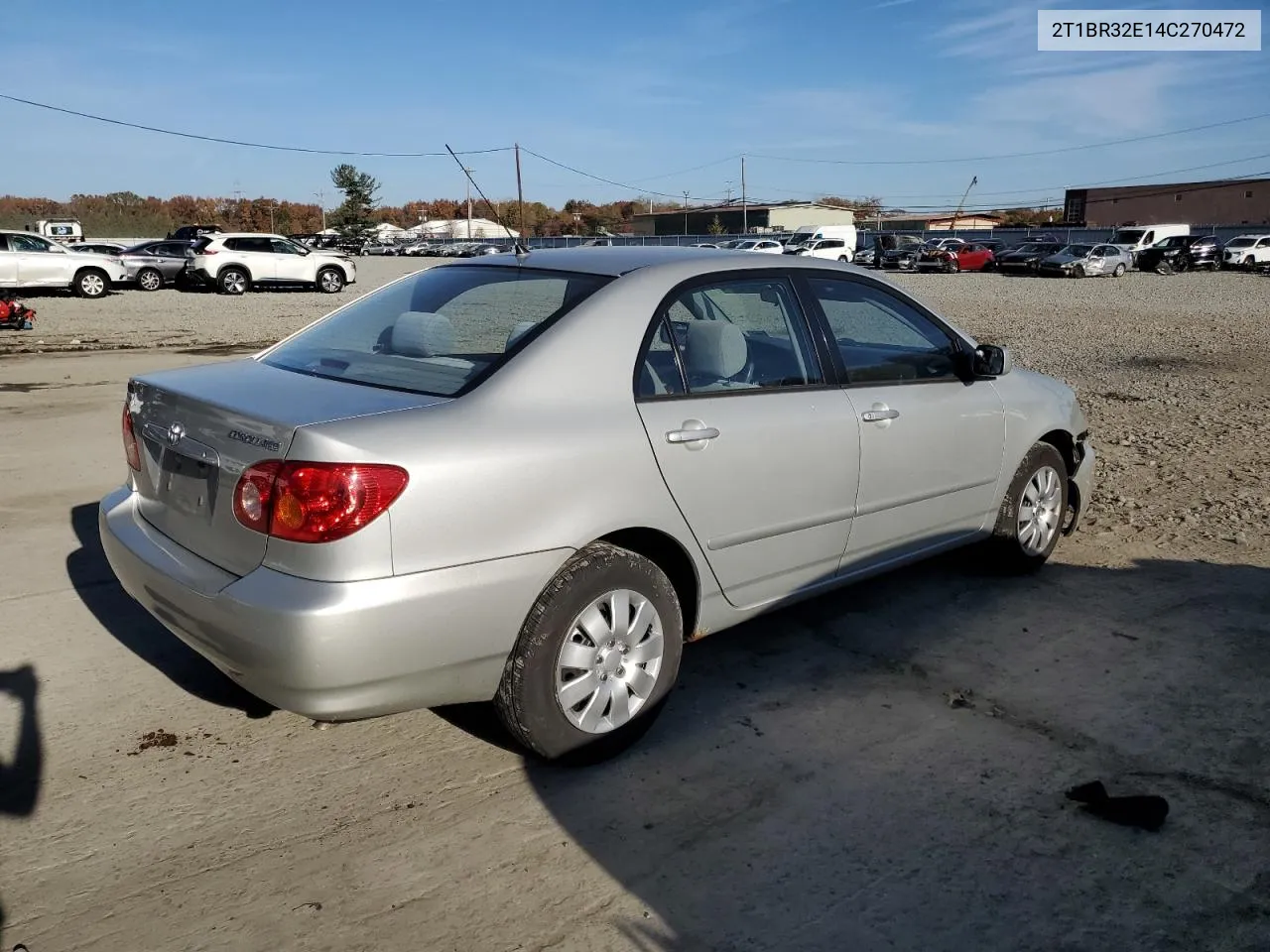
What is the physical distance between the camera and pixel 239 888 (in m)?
2.77

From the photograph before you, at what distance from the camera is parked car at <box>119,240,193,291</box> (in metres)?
29.0

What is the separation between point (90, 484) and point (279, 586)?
180 inches

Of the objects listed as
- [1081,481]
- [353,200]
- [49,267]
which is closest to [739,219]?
[353,200]

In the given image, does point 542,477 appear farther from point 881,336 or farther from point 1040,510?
point 1040,510

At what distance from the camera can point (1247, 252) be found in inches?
1763

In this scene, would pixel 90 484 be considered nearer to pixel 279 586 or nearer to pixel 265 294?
pixel 279 586

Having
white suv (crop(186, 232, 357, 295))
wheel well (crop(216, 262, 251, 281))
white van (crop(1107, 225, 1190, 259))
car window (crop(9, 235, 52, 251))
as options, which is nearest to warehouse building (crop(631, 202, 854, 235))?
white van (crop(1107, 225, 1190, 259))

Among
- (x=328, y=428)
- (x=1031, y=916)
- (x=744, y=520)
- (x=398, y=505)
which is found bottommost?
(x=1031, y=916)

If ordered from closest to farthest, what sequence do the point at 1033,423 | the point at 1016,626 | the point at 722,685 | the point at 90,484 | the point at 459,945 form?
the point at 459,945
the point at 722,685
the point at 1016,626
the point at 1033,423
the point at 90,484

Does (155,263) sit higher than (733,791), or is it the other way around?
(155,263)

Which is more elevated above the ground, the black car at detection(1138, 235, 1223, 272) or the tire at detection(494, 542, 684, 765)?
the black car at detection(1138, 235, 1223, 272)

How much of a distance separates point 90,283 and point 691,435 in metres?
25.4

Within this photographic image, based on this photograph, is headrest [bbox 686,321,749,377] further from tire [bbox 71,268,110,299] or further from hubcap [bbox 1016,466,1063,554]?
tire [bbox 71,268,110,299]

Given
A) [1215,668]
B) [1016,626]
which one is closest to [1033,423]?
[1016,626]
